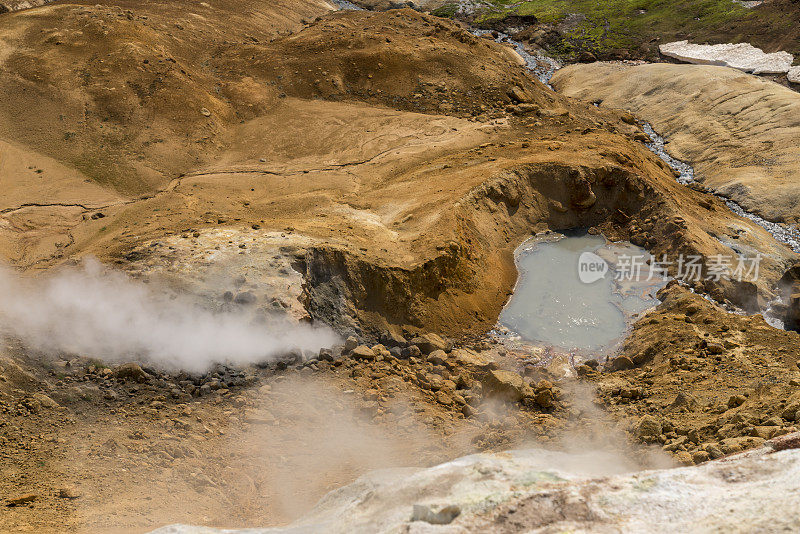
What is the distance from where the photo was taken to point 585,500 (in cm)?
557

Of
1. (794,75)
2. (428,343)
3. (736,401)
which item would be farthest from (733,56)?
(736,401)

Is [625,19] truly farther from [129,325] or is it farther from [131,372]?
[131,372]

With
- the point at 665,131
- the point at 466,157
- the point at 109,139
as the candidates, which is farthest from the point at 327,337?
the point at 665,131

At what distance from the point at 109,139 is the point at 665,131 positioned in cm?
2049

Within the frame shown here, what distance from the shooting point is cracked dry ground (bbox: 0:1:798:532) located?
30.1ft

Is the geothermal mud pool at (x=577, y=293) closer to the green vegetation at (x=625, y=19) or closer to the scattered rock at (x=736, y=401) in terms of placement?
the scattered rock at (x=736, y=401)

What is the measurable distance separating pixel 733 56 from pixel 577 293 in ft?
70.8

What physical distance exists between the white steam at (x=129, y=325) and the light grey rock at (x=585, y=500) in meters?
4.88

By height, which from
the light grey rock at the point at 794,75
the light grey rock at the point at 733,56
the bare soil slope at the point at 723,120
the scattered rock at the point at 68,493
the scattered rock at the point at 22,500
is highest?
the light grey rock at the point at 733,56

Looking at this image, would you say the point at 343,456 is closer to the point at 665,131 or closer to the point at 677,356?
the point at 677,356

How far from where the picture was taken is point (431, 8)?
42.9 metres

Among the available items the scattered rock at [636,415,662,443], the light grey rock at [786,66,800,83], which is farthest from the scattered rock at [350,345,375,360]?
the light grey rock at [786,66,800,83]

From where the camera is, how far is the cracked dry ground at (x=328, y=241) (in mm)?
9164

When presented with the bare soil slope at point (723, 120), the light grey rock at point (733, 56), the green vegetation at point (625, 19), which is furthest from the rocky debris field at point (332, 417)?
the green vegetation at point (625, 19)
